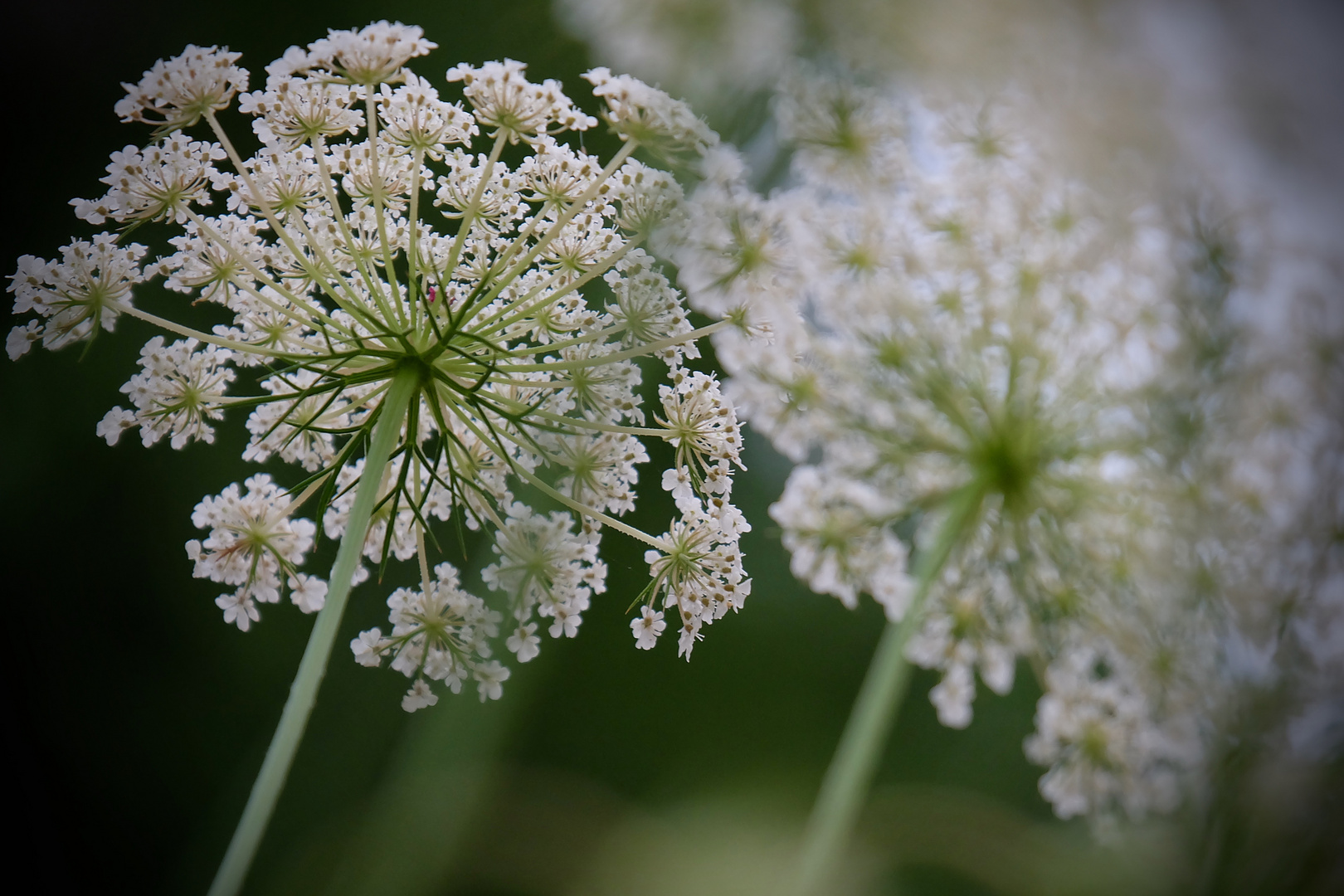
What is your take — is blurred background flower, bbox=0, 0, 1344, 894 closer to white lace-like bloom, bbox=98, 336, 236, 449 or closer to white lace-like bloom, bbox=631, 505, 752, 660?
Result: white lace-like bloom, bbox=631, 505, 752, 660

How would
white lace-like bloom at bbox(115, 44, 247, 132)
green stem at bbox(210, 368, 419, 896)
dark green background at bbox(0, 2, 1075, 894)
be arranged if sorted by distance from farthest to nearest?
dark green background at bbox(0, 2, 1075, 894) → white lace-like bloom at bbox(115, 44, 247, 132) → green stem at bbox(210, 368, 419, 896)

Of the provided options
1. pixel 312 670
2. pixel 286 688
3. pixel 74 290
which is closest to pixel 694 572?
pixel 312 670

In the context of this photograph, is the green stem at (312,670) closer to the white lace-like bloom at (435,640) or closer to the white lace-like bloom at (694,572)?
the white lace-like bloom at (435,640)

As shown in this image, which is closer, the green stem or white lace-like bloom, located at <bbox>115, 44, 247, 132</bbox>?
the green stem

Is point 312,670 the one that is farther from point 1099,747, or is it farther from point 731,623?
point 731,623

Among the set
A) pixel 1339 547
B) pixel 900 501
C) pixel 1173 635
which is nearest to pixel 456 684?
pixel 900 501

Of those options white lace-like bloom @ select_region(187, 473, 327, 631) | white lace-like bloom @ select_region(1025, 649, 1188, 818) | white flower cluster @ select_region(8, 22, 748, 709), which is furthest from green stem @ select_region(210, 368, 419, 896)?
white lace-like bloom @ select_region(1025, 649, 1188, 818)

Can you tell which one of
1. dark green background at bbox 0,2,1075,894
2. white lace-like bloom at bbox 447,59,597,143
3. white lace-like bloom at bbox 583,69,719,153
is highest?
white lace-like bloom at bbox 583,69,719,153

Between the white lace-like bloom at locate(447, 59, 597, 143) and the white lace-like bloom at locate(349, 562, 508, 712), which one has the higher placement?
the white lace-like bloom at locate(447, 59, 597, 143)
